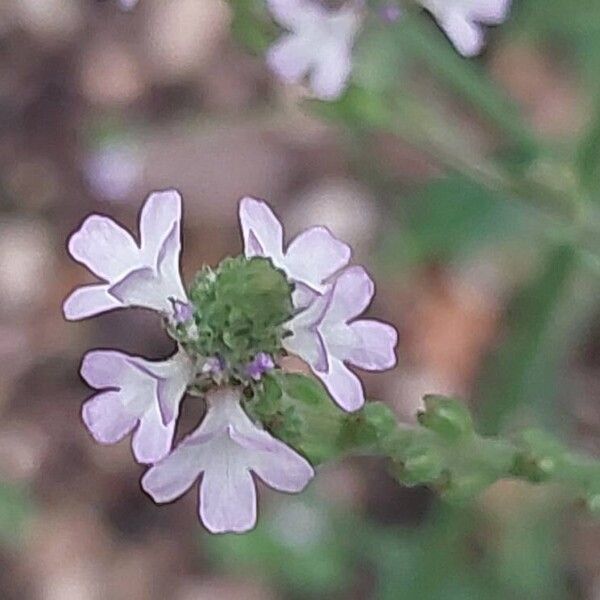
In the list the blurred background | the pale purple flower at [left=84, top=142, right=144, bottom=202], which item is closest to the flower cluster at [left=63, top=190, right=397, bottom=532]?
the blurred background

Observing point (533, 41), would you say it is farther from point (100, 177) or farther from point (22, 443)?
point (22, 443)

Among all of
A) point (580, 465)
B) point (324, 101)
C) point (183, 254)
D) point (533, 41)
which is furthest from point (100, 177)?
point (580, 465)

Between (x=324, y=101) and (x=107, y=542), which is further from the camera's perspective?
(x=107, y=542)

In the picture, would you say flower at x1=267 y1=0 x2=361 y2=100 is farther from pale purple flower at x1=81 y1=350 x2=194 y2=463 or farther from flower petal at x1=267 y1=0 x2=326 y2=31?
pale purple flower at x1=81 y1=350 x2=194 y2=463

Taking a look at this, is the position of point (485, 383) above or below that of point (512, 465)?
below

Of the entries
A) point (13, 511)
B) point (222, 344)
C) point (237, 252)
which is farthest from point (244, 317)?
point (237, 252)
